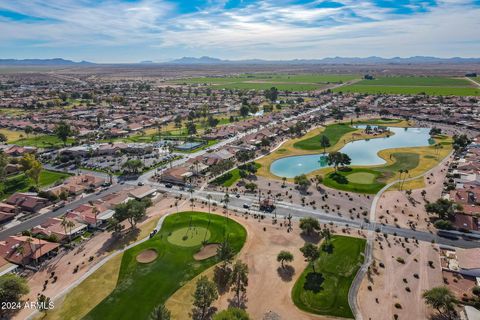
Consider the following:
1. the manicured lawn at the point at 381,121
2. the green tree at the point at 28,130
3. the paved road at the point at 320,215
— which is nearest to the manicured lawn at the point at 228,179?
the paved road at the point at 320,215

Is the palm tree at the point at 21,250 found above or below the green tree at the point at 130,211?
below

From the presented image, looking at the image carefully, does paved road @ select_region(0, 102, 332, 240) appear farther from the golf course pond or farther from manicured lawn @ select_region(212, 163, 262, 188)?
the golf course pond

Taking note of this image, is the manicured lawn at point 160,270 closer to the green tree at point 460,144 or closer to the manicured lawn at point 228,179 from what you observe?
the manicured lawn at point 228,179

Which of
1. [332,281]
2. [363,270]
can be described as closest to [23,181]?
[332,281]

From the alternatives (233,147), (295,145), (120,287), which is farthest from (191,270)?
(295,145)

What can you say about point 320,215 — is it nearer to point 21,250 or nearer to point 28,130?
point 21,250
